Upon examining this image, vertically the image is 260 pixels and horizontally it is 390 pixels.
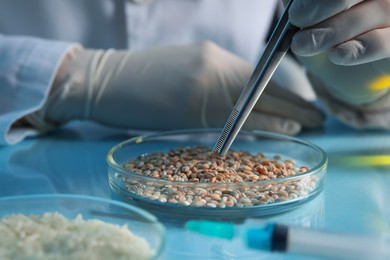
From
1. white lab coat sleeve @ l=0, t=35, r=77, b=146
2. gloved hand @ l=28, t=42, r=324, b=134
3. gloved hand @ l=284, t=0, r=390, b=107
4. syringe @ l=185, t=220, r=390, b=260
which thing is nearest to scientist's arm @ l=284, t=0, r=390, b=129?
gloved hand @ l=284, t=0, r=390, b=107

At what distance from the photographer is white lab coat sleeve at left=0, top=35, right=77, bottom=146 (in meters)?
1.03

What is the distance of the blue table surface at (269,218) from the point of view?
58 cm

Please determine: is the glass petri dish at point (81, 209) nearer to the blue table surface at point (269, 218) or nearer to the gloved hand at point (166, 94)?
the blue table surface at point (269, 218)

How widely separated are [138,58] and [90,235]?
0.65 meters

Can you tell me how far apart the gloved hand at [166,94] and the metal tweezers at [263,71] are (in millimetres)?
259

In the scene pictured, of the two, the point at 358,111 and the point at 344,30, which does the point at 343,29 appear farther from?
the point at 358,111

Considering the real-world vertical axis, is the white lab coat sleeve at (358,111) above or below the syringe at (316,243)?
above

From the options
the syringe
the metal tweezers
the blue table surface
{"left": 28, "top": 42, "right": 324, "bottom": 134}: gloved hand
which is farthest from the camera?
{"left": 28, "top": 42, "right": 324, "bottom": 134}: gloved hand

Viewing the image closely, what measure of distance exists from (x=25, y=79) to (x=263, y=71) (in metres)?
0.52

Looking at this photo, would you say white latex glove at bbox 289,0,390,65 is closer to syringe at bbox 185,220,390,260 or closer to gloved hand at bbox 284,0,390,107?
gloved hand at bbox 284,0,390,107

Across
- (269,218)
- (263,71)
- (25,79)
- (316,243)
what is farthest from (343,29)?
(25,79)

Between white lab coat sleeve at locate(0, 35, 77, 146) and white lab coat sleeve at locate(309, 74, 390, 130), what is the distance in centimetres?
51

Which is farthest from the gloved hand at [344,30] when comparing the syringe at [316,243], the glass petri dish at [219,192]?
the syringe at [316,243]

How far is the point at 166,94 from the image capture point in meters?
1.03
